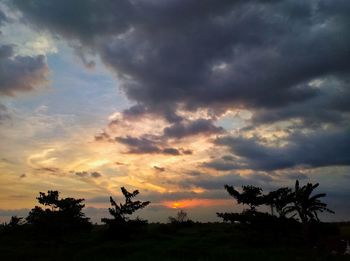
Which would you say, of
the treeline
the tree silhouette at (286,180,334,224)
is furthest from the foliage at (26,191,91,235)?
the tree silhouette at (286,180,334,224)

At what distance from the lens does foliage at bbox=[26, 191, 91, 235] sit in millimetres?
54688

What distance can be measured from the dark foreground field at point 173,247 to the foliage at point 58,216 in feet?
6.34

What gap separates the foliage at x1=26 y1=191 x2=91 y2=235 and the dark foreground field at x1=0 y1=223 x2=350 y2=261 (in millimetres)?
1932

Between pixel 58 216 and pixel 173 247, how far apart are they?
714 inches

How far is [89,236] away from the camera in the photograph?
61.4 meters

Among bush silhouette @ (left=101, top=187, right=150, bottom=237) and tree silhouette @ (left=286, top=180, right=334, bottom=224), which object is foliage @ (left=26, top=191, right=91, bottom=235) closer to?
bush silhouette @ (left=101, top=187, right=150, bottom=237)

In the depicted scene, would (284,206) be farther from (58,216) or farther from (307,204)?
(58,216)

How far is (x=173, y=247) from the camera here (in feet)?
152

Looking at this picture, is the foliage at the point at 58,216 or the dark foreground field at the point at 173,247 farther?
the foliage at the point at 58,216

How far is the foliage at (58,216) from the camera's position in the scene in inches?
2153

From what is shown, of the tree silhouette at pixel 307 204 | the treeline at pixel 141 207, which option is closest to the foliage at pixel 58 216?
the treeline at pixel 141 207

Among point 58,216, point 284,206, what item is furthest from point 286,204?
point 58,216

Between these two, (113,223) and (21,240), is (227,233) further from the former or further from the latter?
(21,240)

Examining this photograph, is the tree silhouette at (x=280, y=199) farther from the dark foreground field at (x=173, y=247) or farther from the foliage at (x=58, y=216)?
the foliage at (x=58, y=216)
